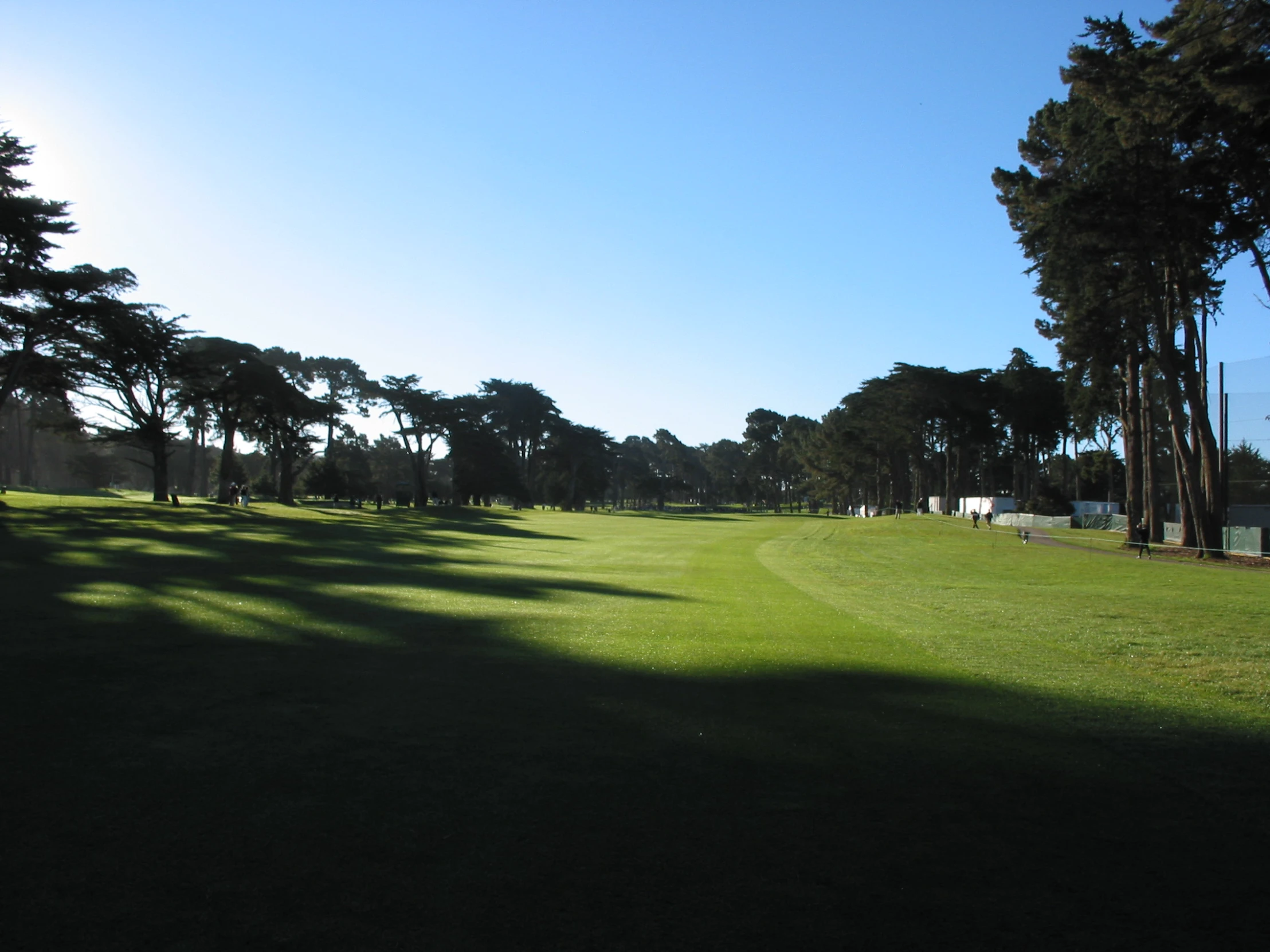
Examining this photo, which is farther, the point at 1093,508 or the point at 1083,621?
the point at 1093,508

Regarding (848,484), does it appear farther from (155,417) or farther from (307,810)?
(307,810)

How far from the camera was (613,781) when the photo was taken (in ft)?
18.9

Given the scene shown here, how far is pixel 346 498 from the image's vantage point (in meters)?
101

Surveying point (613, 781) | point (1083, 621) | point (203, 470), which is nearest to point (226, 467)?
point (203, 470)

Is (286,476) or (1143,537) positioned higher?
(286,476)

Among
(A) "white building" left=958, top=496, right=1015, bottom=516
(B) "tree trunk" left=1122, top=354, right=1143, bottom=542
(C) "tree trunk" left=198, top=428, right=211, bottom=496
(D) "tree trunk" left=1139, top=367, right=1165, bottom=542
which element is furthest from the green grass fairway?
(C) "tree trunk" left=198, top=428, right=211, bottom=496

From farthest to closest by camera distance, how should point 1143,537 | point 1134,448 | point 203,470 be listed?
point 203,470 < point 1134,448 < point 1143,537

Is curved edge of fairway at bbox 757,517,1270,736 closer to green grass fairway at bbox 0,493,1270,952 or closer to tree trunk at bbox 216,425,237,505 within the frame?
green grass fairway at bbox 0,493,1270,952

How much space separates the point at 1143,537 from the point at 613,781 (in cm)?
4262

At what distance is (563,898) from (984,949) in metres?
1.91

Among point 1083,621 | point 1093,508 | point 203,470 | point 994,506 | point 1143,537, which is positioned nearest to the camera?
point 1083,621

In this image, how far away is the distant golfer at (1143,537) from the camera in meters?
35.9

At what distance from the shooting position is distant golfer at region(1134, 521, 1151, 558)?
1414 inches

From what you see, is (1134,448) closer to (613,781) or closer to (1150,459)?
(1150,459)
